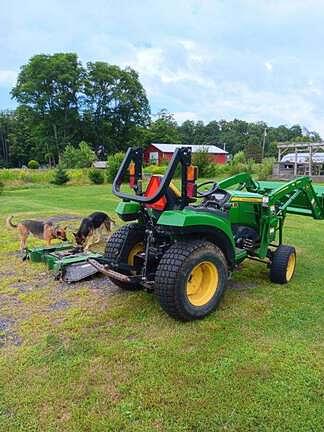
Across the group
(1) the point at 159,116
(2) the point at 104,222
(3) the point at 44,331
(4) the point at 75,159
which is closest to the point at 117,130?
(1) the point at 159,116

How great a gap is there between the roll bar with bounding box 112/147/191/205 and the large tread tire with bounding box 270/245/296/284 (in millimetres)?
1603

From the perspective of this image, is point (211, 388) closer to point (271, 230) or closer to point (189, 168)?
point (189, 168)

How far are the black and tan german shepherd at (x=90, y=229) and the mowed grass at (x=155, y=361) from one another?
146 cm

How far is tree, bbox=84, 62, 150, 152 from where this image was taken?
5047cm

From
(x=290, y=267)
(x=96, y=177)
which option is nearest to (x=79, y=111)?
(x=96, y=177)

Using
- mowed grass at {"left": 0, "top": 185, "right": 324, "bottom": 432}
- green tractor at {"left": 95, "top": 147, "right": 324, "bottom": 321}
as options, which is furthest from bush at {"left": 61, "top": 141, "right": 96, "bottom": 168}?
green tractor at {"left": 95, "top": 147, "right": 324, "bottom": 321}

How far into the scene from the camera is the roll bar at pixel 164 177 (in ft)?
11.0

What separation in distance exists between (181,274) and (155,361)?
0.75m

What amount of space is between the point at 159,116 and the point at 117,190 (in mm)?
56812

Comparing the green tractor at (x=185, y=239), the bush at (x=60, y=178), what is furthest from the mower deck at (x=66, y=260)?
the bush at (x=60, y=178)

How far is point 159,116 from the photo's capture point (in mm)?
58750

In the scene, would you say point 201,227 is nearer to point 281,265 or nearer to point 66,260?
point 281,265

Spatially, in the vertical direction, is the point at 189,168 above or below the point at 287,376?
above

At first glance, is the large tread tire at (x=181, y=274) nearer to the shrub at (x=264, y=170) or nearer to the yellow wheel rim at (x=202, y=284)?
the yellow wheel rim at (x=202, y=284)
